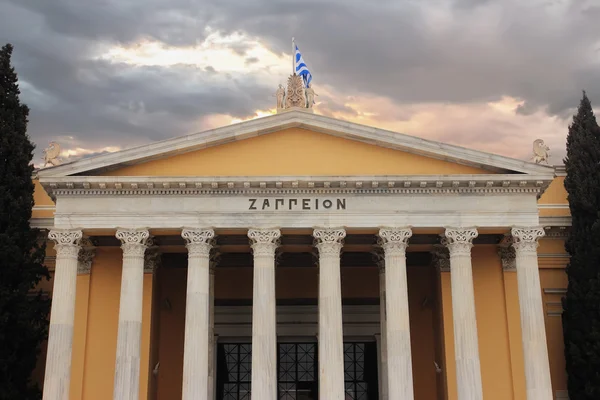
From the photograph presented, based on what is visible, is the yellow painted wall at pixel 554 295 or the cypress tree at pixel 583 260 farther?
the yellow painted wall at pixel 554 295

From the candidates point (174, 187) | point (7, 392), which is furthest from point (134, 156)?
point (7, 392)

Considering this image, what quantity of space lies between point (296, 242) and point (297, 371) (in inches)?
297

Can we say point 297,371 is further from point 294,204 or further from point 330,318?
point 294,204

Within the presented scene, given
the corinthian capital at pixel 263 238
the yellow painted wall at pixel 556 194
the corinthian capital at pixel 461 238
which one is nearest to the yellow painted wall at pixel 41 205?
the corinthian capital at pixel 263 238

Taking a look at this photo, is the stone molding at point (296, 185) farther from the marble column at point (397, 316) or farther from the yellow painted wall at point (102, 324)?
the yellow painted wall at point (102, 324)

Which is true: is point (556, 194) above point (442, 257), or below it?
above

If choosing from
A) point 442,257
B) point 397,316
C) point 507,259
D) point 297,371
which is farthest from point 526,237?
point 297,371

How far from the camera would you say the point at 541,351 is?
2681cm

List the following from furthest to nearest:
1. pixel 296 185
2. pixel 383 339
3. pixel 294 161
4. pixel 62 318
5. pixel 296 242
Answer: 1. pixel 383 339
2. pixel 296 242
3. pixel 294 161
4. pixel 296 185
5. pixel 62 318

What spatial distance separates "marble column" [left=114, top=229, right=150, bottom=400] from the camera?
26297 mm

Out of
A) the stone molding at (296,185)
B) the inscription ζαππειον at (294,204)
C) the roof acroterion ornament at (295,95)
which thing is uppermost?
the roof acroterion ornament at (295,95)

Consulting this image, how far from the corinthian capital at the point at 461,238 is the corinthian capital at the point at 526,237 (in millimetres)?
1546

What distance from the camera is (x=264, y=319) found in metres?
26.8

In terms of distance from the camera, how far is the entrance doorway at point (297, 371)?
3397 centimetres
